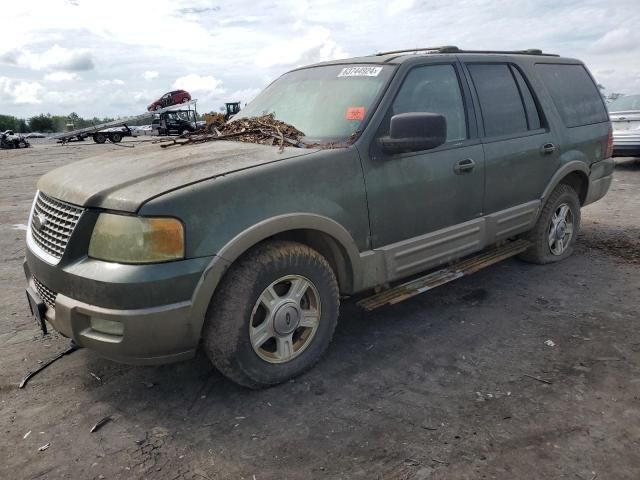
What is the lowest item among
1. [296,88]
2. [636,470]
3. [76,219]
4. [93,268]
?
[636,470]

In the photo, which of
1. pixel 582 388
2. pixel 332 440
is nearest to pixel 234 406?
pixel 332 440

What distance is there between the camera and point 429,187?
3.56 m

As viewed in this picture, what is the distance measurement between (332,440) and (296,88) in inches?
103

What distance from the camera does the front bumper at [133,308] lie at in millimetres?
2484

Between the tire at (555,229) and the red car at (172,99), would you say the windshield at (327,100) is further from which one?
the red car at (172,99)

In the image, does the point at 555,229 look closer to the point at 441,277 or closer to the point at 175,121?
the point at 441,277

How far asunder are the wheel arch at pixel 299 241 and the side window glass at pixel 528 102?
2.33 m

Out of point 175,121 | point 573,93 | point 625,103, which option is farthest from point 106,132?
point 573,93

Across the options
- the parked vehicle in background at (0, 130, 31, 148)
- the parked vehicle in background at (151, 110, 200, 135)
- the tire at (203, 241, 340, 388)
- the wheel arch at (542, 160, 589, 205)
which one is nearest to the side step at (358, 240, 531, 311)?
the tire at (203, 241, 340, 388)

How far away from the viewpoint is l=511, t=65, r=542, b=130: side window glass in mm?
4477

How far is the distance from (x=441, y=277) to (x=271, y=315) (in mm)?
1480

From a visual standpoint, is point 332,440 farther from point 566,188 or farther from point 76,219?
point 566,188

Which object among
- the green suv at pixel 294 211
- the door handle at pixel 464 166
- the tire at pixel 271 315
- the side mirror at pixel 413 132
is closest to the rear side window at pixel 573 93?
the green suv at pixel 294 211

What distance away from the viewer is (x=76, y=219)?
270 cm
